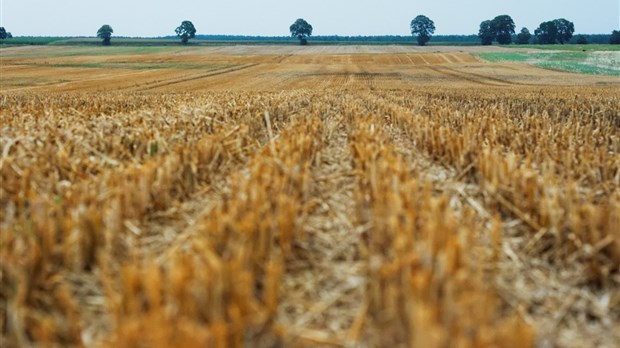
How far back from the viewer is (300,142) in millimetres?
5004

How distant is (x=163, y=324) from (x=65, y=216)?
1.59 m

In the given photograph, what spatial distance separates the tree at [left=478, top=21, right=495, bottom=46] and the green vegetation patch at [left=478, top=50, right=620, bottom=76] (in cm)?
7690

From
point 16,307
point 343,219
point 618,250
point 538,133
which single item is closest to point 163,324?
point 16,307

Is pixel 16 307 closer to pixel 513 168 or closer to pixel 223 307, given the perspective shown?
pixel 223 307

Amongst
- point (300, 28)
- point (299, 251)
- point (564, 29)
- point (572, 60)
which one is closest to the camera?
point (299, 251)

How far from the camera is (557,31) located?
134125mm

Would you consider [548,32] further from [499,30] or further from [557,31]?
[499,30]

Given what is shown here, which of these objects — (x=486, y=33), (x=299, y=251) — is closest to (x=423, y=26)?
(x=486, y=33)

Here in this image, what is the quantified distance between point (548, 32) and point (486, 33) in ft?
46.4

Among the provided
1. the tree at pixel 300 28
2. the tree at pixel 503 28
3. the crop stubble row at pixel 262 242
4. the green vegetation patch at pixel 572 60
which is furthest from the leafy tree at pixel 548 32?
the crop stubble row at pixel 262 242

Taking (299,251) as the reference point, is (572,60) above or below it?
below

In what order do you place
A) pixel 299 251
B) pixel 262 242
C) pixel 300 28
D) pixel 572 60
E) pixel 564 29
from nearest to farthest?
pixel 262 242, pixel 299 251, pixel 572 60, pixel 564 29, pixel 300 28

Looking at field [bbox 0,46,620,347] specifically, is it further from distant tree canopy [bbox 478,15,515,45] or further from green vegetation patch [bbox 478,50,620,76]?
distant tree canopy [bbox 478,15,515,45]

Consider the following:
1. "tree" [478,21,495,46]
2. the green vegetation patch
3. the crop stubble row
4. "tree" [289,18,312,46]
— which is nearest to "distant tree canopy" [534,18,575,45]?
"tree" [478,21,495,46]
